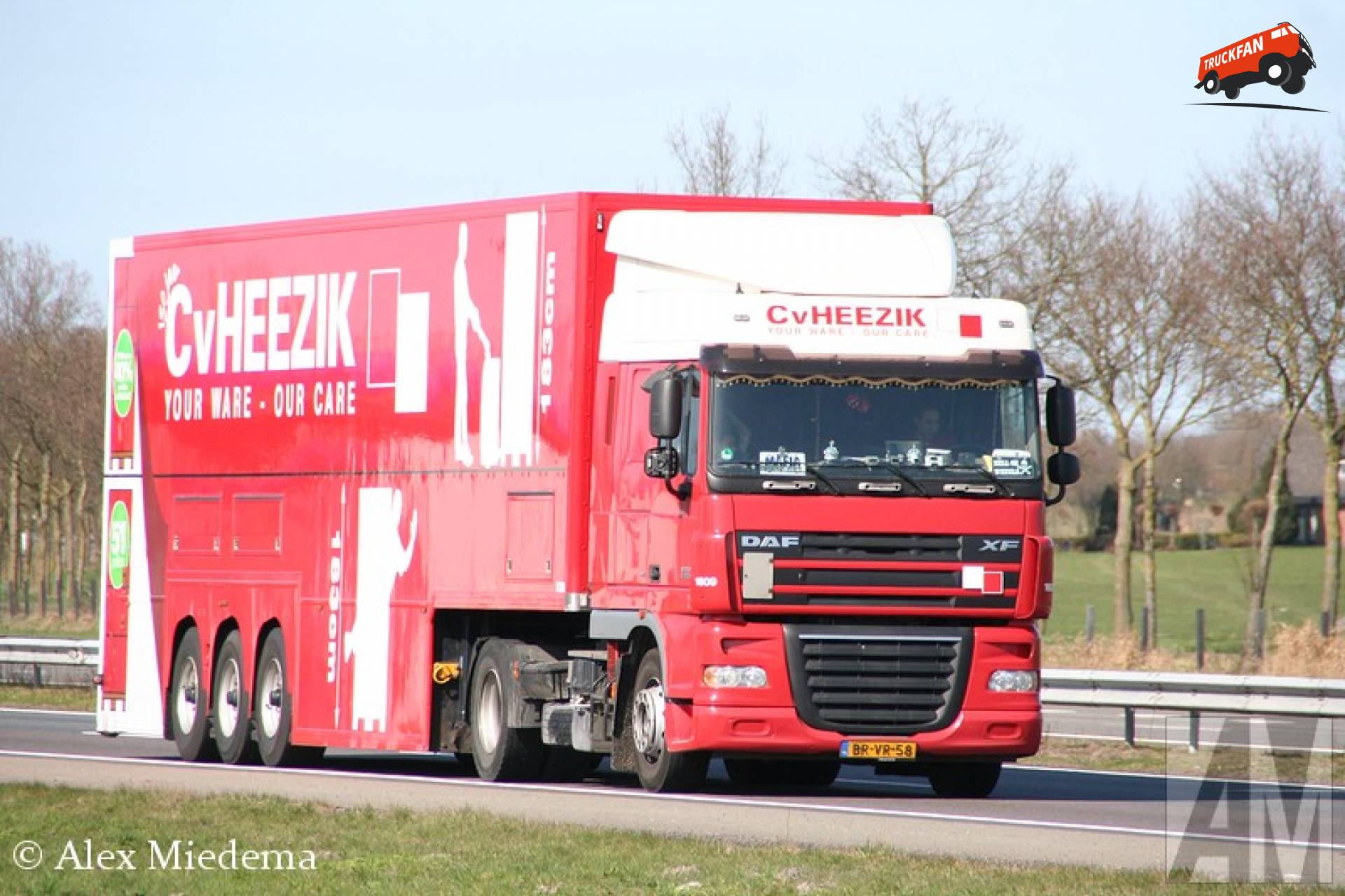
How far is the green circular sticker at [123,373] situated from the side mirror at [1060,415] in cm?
1016

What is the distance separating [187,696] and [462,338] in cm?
526

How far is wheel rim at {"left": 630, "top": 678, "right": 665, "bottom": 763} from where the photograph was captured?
16.2 meters

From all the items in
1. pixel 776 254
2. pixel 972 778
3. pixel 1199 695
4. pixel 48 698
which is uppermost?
pixel 776 254

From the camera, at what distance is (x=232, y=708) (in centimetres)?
2064

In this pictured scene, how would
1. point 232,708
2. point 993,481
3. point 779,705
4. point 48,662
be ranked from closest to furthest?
Answer: point 779,705, point 993,481, point 232,708, point 48,662

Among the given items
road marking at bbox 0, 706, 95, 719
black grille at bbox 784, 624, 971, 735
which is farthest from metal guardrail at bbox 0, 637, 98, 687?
black grille at bbox 784, 624, 971, 735

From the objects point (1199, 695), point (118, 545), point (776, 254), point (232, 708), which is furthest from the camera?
point (1199, 695)

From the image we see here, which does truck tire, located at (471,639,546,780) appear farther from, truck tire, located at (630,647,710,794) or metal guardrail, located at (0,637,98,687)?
metal guardrail, located at (0,637,98,687)

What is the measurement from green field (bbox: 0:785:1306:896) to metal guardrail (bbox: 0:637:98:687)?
65.9 ft

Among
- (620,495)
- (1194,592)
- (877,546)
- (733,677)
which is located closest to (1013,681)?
(877,546)

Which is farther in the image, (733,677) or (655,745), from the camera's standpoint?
(655,745)

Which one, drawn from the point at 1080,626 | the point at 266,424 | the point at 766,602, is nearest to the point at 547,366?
the point at 766,602

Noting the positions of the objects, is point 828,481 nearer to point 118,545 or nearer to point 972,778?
point 972,778

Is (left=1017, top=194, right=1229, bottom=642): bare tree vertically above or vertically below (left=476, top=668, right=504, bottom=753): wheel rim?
above
